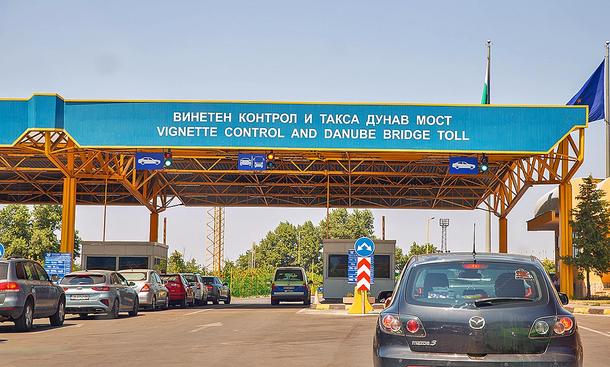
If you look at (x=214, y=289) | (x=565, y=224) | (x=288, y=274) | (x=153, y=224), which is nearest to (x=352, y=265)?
(x=288, y=274)

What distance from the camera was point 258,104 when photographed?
34.0 metres

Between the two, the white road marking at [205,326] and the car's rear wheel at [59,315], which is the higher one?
the car's rear wheel at [59,315]

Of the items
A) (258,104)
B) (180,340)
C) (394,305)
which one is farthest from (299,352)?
(258,104)

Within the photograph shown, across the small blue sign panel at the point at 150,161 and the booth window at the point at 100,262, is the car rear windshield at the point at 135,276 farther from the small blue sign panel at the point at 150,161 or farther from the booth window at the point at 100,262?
the booth window at the point at 100,262

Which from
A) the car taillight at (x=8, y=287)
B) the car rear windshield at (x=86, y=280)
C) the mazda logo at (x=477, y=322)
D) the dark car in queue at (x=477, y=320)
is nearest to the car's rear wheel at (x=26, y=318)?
the car taillight at (x=8, y=287)

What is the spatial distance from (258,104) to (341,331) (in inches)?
606

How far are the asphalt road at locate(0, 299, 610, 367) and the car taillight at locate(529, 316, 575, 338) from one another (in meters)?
4.98

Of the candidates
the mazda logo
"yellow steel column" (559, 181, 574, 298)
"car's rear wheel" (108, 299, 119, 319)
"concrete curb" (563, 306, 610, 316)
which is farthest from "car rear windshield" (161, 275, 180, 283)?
the mazda logo

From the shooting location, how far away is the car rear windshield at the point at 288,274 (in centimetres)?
4178

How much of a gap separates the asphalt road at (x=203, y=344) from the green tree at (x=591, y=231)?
19691 millimetres

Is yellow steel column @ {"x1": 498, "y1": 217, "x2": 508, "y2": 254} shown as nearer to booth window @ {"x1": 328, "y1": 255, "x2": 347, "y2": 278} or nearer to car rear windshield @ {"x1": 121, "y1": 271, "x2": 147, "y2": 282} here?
booth window @ {"x1": 328, "y1": 255, "x2": 347, "y2": 278}

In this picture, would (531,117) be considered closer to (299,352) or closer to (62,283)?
(62,283)

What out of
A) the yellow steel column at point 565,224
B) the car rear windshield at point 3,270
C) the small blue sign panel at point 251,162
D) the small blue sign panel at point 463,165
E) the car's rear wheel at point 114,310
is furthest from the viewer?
the yellow steel column at point 565,224

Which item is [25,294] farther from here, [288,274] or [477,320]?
[288,274]
